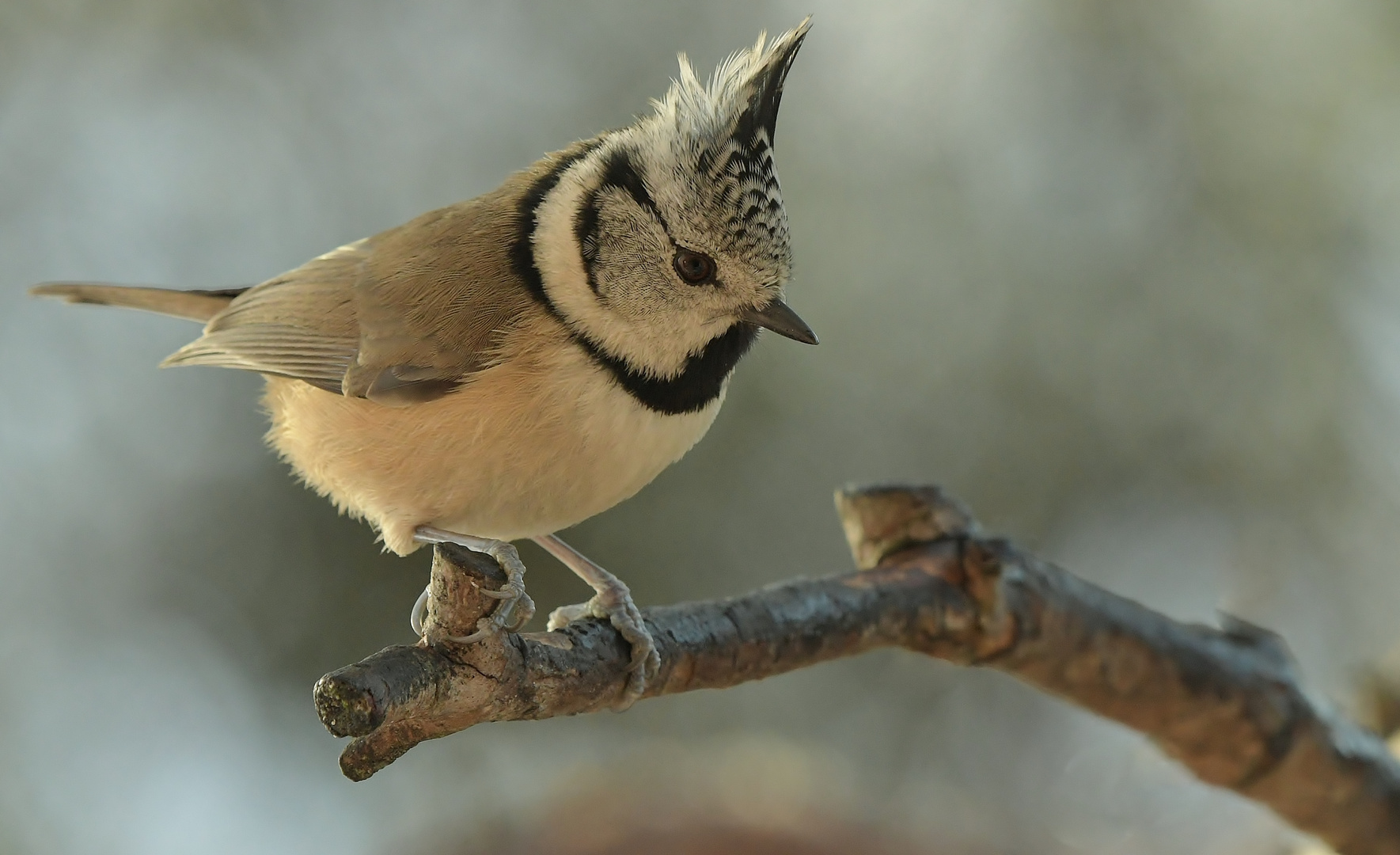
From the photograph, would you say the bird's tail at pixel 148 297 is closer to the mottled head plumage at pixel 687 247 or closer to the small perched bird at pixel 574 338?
the small perched bird at pixel 574 338

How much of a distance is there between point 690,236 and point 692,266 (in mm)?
54

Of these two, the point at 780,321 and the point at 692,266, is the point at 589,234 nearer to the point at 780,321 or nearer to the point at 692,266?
the point at 692,266

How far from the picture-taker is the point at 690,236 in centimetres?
205

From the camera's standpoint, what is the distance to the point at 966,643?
220 centimetres

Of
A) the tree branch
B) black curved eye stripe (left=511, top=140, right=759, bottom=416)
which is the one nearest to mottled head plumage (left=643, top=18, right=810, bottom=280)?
black curved eye stripe (left=511, top=140, right=759, bottom=416)

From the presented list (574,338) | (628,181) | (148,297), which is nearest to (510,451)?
(574,338)

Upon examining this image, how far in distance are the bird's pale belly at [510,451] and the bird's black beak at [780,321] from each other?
0.21 meters

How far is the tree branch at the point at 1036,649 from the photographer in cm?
192

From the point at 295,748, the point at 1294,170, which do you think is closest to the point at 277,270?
the point at 295,748

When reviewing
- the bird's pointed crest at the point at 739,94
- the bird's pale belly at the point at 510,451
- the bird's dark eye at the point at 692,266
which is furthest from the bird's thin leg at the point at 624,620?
the bird's pointed crest at the point at 739,94

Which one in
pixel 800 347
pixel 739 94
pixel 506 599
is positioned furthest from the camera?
pixel 800 347

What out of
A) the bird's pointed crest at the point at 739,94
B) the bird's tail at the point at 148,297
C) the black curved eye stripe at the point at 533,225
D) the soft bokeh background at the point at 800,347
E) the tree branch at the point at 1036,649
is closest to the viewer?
the tree branch at the point at 1036,649

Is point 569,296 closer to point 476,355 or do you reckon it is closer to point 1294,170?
point 476,355

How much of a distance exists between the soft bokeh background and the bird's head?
1.48 m
